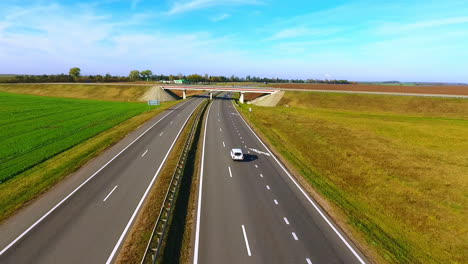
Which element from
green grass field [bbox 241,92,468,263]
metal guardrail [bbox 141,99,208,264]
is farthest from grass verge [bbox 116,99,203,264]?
green grass field [bbox 241,92,468,263]

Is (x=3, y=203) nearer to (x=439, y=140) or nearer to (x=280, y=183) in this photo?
(x=280, y=183)

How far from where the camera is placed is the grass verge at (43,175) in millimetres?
18594

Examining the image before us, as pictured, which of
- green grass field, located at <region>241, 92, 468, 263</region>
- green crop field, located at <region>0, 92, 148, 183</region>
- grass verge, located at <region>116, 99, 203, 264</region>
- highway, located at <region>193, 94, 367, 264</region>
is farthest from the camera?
green crop field, located at <region>0, 92, 148, 183</region>

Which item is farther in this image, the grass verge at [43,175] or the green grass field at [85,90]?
the green grass field at [85,90]

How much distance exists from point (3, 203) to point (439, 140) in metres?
58.1

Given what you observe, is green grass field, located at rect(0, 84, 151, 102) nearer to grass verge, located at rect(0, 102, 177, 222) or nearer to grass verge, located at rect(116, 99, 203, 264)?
grass verge, located at rect(0, 102, 177, 222)

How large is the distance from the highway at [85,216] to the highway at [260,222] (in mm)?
5146

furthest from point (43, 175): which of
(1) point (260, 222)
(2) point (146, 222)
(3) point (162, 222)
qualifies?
(1) point (260, 222)

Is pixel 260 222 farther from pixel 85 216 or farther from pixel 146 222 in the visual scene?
pixel 85 216

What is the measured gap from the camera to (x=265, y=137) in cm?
4091

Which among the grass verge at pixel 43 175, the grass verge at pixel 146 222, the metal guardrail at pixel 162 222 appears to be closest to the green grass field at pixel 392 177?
the metal guardrail at pixel 162 222

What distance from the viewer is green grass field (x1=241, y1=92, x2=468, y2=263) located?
1605cm

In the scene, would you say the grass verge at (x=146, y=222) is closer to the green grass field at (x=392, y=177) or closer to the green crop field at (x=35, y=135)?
the green grass field at (x=392, y=177)

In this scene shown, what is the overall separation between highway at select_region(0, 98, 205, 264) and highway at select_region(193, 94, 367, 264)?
5146 mm
